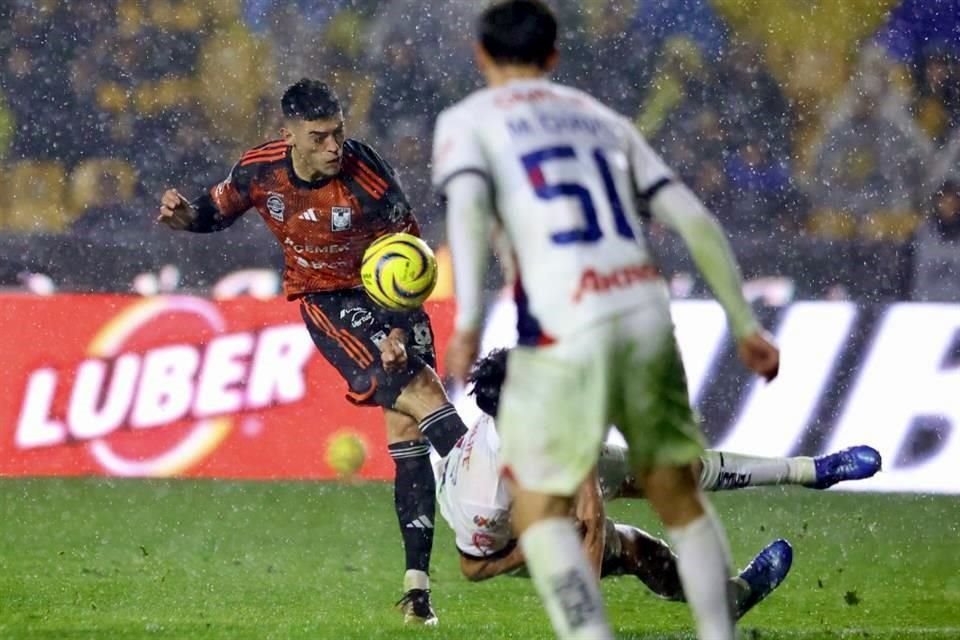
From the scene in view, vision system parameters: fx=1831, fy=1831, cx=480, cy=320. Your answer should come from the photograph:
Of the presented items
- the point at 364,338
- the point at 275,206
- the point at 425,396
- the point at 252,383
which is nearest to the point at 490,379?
the point at 425,396

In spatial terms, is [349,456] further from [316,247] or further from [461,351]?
Answer: [461,351]

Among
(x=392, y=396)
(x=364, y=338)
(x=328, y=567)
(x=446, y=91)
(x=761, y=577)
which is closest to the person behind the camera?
(x=761, y=577)

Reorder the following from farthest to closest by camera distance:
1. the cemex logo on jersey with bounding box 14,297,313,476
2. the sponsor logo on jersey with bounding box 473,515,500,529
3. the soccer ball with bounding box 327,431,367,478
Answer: the cemex logo on jersey with bounding box 14,297,313,476
the soccer ball with bounding box 327,431,367,478
the sponsor logo on jersey with bounding box 473,515,500,529

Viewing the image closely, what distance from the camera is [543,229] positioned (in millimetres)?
3840

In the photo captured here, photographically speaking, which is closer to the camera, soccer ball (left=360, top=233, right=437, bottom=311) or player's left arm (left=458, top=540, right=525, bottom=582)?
player's left arm (left=458, top=540, right=525, bottom=582)

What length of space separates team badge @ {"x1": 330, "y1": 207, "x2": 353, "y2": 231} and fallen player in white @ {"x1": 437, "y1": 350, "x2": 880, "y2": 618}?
1.27 metres

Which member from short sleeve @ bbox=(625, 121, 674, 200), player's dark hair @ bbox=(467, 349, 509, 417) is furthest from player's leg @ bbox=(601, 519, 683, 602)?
short sleeve @ bbox=(625, 121, 674, 200)

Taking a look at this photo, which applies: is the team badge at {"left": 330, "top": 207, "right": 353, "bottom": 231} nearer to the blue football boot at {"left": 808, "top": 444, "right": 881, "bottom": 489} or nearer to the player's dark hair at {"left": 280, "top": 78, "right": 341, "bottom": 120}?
the player's dark hair at {"left": 280, "top": 78, "right": 341, "bottom": 120}

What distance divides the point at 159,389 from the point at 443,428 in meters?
3.98

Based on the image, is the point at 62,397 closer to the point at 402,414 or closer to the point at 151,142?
the point at 151,142

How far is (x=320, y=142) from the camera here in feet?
22.0

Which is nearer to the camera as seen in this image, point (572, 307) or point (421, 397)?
point (572, 307)

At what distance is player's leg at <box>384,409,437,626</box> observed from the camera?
618 centimetres

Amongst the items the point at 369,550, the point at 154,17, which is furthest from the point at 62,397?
the point at 154,17
